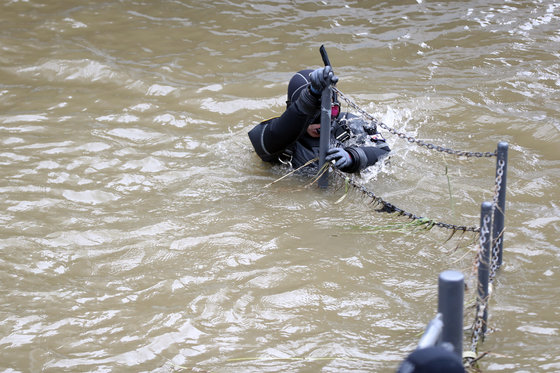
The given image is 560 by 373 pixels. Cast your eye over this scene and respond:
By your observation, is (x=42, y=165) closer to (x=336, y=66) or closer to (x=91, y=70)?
(x=91, y=70)

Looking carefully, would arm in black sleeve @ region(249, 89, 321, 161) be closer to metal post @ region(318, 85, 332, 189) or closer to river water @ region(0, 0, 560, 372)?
metal post @ region(318, 85, 332, 189)

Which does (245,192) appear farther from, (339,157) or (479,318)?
(479,318)

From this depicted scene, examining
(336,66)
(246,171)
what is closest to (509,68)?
(336,66)

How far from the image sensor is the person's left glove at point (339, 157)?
15.6 feet

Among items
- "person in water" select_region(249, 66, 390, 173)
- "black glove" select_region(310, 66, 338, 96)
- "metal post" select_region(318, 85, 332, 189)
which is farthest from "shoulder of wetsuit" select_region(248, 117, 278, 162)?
"black glove" select_region(310, 66, 338, 96)

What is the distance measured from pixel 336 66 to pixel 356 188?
→ 305 cm

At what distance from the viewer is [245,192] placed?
515 centimetres

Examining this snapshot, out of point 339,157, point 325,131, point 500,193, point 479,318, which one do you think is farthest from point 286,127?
point 479,318

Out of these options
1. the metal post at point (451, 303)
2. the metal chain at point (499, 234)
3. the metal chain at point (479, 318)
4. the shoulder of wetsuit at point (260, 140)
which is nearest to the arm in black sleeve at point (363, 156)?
the shoulder of wetsuit at point (260, 140)

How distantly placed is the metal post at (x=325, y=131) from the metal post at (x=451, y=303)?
2.41 metres

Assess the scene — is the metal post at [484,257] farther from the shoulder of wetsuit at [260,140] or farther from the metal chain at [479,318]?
the shoulder of wetsuit at [260,140]

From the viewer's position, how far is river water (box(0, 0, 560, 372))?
346cm

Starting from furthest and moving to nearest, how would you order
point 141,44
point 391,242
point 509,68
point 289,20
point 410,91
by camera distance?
point 289,20 → point 141,44 → point 509,68 → point 410,91 → point 391,242

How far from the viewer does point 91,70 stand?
7402 millimetres
